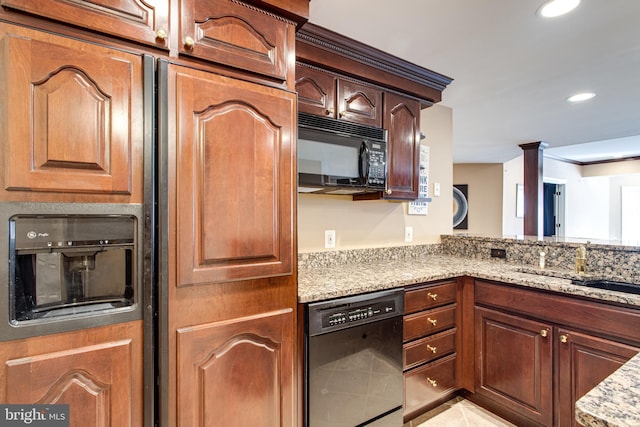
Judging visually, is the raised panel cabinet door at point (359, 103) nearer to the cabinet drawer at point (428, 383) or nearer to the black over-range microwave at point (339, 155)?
the black over-range microwave at point (339, 155)

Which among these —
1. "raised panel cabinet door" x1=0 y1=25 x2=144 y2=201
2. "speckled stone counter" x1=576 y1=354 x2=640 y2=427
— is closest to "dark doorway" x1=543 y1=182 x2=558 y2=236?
"speckled stone counter" x1=576 y1=354 x2=640 y2=427

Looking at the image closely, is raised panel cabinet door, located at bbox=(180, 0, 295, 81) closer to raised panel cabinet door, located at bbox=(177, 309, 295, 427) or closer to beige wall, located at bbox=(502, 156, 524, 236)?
raised panel cabinet door, located at bbox=(177, 309, 295, 427)

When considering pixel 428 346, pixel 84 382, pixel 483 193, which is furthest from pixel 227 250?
pixel 483 193

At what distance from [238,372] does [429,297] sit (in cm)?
119

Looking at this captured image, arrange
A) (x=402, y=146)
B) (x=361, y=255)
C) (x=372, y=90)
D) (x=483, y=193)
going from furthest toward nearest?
(x=483, y=193)
(x=361, y=255)
(x=402, y=146)
(x=372, y=90)

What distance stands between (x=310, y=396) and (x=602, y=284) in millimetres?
1822

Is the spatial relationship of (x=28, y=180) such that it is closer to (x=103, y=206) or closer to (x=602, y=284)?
(x=103, y=206)

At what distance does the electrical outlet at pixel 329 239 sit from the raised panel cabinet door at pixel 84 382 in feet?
4.42

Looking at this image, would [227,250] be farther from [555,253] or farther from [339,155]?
[555,253]

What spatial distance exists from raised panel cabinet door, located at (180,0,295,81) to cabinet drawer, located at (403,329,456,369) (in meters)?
1.62

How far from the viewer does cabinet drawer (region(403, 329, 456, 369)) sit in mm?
1820

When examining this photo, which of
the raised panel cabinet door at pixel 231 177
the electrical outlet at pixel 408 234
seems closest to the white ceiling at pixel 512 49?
the raised panel cabinet door at pixel 231 177

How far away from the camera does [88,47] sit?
1010 mm

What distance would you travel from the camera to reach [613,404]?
1.76ft
